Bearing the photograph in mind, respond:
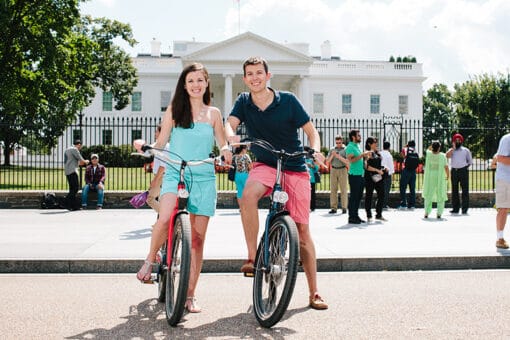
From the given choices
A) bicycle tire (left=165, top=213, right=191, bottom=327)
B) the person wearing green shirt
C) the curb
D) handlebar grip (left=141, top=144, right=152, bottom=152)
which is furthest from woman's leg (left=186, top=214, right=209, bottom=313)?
the person wearing green shirt

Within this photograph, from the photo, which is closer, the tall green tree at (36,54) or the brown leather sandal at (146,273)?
the brown leather sandal at (146,273)

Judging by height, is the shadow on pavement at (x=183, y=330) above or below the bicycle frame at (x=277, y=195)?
below

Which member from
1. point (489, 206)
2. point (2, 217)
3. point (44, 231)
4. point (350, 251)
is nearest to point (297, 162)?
point (350, 251)

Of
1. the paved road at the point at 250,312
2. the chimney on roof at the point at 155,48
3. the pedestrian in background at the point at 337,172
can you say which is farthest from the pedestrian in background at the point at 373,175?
the chimney on roof at the point at 155,48

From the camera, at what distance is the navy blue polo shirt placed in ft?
15.5

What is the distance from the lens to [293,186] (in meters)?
4.74

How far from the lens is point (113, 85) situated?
46.9 metres

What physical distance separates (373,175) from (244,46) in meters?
43.0

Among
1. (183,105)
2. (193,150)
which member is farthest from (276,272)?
(183,105)

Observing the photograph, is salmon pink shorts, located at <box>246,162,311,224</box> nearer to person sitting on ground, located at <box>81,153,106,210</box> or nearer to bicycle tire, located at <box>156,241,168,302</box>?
bicycle tire, located at <box>156,241,168,302</box>

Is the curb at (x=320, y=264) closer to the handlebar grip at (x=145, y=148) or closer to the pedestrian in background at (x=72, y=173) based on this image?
the handlebar grip at (x=145, y=148)

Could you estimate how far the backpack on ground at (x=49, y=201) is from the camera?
14719 millimetres

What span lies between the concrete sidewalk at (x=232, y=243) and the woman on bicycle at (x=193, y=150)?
7.40ft

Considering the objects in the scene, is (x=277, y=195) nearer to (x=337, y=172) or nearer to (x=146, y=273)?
(x=146, y=273)
